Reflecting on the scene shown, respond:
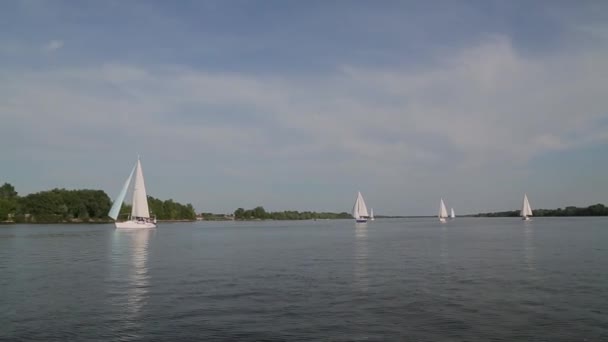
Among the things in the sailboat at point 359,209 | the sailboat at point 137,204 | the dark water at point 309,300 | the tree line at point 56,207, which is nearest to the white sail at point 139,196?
the sailboat at point 137,204

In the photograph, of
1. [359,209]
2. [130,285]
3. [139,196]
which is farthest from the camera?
[359,209]

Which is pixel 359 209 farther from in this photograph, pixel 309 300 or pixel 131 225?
pixel 309 300

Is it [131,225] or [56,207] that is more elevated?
[56,207]

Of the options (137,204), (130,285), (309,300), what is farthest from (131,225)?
(309,300)

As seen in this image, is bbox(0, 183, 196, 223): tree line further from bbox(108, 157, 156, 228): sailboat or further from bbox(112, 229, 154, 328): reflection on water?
bbox(112, 229, 154, 328): reflection on water

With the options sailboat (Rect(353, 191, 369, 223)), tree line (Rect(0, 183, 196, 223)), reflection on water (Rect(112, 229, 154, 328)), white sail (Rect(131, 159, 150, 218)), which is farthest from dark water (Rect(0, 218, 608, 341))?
tree line (Rect(0, 183, 196, 223))

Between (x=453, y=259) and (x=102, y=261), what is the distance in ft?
86.9

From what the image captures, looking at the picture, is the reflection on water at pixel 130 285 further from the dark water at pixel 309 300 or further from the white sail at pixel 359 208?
the white sail at pixel 359 208

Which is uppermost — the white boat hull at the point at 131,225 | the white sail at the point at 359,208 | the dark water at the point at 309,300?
the white sail at the point at 359,208

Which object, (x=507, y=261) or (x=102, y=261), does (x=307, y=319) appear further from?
(x=102, y=261)

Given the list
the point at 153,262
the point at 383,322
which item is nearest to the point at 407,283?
the point at 383,322

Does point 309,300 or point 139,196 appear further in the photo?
point 139,196

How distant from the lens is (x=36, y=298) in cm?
2223

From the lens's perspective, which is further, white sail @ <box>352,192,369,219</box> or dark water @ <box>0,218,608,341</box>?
white sail @ <box>352,192,369,219</box>
